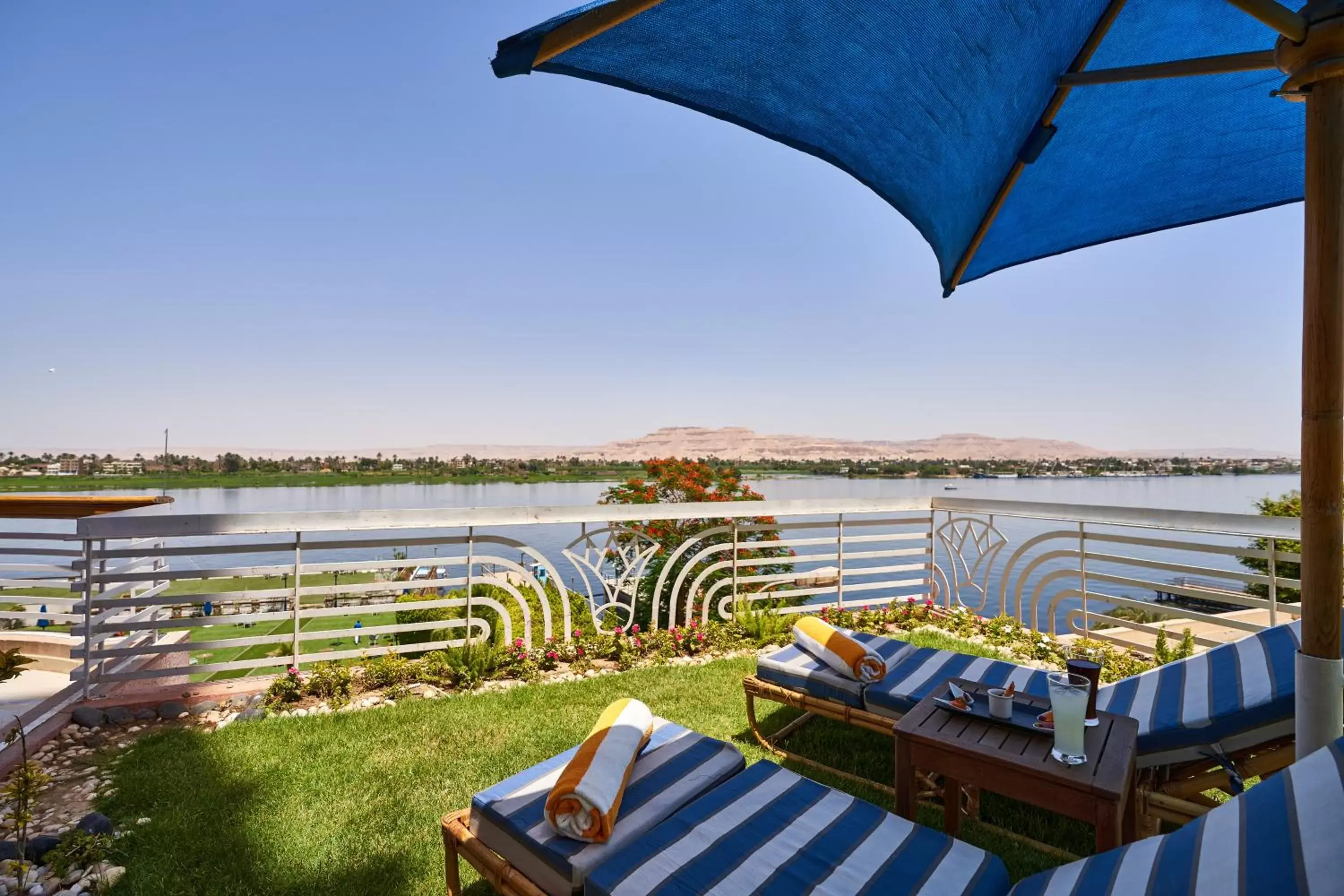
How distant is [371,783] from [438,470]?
16.2 metres

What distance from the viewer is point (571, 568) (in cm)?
446

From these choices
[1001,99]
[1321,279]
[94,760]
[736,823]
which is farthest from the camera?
[94,760]

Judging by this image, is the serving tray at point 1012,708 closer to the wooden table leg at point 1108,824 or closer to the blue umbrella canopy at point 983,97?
the wooden table leg at point 1108,824

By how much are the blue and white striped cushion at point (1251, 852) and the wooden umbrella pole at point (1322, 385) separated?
31 centimetres

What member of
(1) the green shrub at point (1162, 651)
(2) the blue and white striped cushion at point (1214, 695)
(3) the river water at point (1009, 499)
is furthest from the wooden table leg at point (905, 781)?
(1) the green shrub at point (1162, 651)

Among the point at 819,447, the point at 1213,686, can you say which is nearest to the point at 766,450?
the point at 819,447

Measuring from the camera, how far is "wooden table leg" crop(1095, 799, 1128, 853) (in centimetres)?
164

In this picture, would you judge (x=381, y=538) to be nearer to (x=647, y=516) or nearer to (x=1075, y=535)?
(x=647, y=516)

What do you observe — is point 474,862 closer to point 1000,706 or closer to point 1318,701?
point 1000,706

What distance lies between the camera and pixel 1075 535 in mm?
4461

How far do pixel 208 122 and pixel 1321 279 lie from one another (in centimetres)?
1317

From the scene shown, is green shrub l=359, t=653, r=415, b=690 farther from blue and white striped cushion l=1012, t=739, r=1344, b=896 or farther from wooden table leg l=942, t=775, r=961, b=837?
blue and white striped cushion l=1012, t=739, r=1344, b=896

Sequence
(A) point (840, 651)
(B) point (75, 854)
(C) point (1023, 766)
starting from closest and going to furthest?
(C) point (1023, 766), (B) point (75, 854), (A) point (840, 651)

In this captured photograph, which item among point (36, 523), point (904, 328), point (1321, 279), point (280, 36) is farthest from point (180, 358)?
point (1321, 279)
